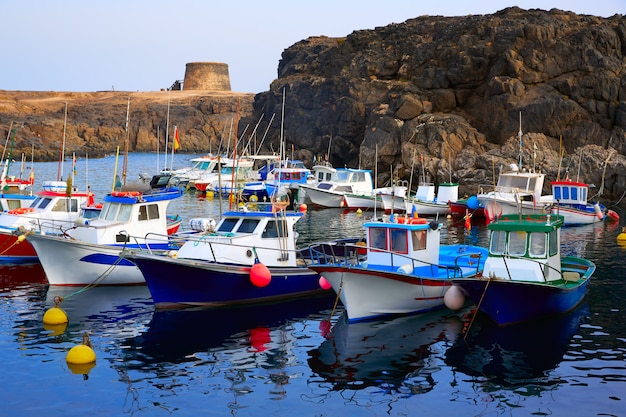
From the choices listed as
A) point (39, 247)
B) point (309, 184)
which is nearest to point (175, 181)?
point (309, 184)

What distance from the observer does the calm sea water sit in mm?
16359

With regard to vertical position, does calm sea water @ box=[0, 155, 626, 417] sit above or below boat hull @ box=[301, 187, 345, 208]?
below

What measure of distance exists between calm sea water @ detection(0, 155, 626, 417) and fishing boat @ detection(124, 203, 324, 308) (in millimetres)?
526

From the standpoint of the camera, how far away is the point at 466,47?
73.2 meters

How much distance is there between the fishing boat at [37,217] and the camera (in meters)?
31.5

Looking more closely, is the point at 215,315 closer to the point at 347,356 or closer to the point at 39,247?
the point at 347,356

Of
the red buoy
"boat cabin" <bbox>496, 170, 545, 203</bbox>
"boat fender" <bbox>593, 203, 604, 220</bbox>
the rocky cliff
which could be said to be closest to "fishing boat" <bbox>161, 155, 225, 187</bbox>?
the rocky cliff

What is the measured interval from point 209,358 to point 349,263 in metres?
5.67

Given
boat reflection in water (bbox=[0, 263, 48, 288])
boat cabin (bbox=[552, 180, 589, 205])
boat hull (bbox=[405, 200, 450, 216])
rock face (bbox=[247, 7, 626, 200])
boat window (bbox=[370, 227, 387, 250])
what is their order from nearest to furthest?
boat window (bbox=[370, 227, 387, 250]), boat reflection in water (bbox=[0, 263, 48, 288]), boat cabin (bbox=[552, 180, 589, 205]), boat hull (bbox=[405, 200, 450, 216]), rock face (bbox=[247, 7, 626, 200])

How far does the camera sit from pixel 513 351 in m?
19.8

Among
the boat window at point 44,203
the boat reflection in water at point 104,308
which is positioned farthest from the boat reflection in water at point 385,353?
the boat window at point 44,203

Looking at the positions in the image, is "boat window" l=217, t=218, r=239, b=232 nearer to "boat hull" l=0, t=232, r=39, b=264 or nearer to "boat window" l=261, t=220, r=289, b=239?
"boat window" l=261, t=220, r=289, b=239

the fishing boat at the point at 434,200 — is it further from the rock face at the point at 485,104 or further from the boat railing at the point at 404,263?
the boat railing at the point at 404,263

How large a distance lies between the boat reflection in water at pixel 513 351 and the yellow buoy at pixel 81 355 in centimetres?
870
